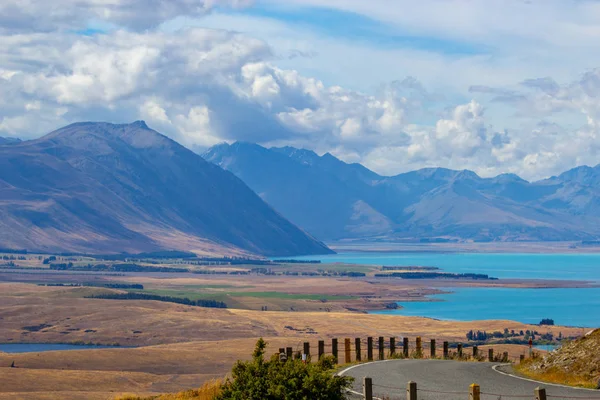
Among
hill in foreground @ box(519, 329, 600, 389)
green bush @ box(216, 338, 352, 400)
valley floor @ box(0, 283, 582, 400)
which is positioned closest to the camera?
green bush @ box(216, 338, 352, 400)

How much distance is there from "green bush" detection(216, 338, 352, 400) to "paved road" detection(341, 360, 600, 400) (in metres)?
3.80

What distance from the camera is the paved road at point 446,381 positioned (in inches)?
1055

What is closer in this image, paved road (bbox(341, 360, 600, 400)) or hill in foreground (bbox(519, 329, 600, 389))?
paved road (bbox(341, 360, 600, 400))

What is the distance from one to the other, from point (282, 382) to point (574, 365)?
12202 mm

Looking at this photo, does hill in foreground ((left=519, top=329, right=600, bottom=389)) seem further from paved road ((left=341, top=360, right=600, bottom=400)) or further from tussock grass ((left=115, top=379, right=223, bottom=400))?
tussock grass ((left=115, top=379, right=223, bottom=400))

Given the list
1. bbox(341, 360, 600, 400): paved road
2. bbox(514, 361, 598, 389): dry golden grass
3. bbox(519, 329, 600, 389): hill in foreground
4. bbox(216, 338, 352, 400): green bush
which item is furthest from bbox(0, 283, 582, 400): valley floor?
bbox(216, 338, 352, 400): green bush

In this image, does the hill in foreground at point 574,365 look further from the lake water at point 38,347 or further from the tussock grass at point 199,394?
the lake water at point 38,347

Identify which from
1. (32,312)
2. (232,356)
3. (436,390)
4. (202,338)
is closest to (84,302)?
(32,312)

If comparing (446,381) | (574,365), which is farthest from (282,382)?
(574,365)

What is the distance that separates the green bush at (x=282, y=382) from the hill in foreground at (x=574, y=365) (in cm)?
947

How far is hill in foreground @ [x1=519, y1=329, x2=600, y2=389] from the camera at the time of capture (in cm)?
2939

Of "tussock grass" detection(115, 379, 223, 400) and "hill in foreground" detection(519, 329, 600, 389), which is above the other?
"hill in foreground" detection(519, 329, 600, 389)

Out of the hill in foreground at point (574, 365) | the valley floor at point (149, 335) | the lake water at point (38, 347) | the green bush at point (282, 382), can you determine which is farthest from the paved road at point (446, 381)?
the lake water at point (38, 347)

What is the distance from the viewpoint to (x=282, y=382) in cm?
2269
